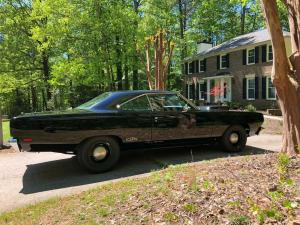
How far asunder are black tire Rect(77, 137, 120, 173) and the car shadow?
0.16 meters

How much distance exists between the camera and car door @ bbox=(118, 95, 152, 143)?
6.83 metres

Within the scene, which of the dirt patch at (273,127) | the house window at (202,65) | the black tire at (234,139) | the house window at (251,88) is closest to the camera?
the black tire at (234,139)

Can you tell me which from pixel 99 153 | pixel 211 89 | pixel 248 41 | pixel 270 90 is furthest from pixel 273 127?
pixel 211 89

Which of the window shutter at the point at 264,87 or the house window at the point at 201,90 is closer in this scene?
the window shutter at the point at 264,87

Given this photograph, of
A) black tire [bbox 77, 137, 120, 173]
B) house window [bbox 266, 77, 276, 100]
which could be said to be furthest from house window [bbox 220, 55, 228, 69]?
black tire [bbox 77, 137, 120, 173]

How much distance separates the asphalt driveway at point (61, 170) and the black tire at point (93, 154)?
0.54ft

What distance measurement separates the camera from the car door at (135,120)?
6832 mm

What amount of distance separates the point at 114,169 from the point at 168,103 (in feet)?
6.38

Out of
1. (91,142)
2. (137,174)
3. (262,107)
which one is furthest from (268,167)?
(262,107)

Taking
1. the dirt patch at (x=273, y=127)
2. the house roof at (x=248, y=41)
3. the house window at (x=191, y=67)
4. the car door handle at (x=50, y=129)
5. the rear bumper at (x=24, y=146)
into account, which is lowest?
the dirt patch at (x=273, y=127)

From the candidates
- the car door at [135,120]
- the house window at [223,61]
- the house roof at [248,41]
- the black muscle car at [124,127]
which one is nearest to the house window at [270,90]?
the house roof at [248,41]

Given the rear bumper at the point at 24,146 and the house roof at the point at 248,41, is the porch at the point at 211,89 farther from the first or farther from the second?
the rear bumper at the point at 24,146

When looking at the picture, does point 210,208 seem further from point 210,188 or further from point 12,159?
point 12,159

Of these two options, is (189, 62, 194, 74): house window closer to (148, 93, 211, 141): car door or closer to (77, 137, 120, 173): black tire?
(148, 93, 211, 141): car door
